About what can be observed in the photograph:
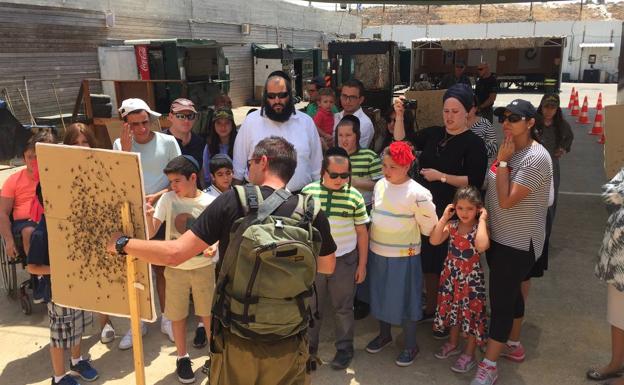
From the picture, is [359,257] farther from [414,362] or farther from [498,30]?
[498,30]

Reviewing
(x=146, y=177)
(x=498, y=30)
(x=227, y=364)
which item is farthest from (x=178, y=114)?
(x=498, y=30)

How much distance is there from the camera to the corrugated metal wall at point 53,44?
1154 centimetres

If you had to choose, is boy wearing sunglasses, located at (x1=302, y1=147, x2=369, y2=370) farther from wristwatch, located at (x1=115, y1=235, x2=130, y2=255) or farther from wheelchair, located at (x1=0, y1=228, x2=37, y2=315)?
wheelchair, located at (x1=0, y1=228, x2=37, y2=315)

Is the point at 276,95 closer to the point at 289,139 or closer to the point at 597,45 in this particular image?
the point at 289,139

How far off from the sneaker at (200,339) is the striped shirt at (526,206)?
214 centimetres

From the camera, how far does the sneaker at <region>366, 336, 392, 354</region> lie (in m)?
3.50

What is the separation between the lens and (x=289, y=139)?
3.60 m

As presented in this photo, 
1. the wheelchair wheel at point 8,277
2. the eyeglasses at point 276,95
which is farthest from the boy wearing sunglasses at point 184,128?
the wheelchair wheel at point 8,277

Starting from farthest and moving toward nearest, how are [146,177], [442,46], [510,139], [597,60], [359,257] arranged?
[597,60]
[442,46]
[146,177]
[359,257]
[510,139]

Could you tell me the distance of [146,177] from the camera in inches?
139

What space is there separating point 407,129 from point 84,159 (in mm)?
2809

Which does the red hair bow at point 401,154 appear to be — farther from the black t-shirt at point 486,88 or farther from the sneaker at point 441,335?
the black t-shirt at point 486,88

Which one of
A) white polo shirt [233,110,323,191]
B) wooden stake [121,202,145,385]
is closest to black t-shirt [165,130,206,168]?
white polo shirt [233,110,323,191]

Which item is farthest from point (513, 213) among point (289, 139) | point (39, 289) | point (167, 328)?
point (39, 289)
